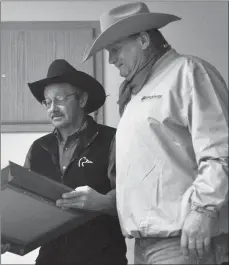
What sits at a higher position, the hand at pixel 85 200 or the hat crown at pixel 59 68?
the hat crown at pixel 59 68

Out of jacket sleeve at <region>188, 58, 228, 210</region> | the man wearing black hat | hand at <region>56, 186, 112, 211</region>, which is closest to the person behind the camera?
jacket sleeve at <region>188, 58, 228, 210</region>

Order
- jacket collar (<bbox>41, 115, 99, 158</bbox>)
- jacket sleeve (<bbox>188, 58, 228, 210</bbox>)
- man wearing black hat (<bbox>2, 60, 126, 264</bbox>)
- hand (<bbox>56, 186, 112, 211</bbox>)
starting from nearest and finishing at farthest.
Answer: jacket sleeve (<bbox>188, 58, 228, 210</bbox>) → hand (<bbox>56, 186, 112, 211</bbox>) → man wearing black hat (<bbox>2, 60, 126, 264</bbox>) → jacket collar (<bbox>41, 115, 99, 158</bbox>)

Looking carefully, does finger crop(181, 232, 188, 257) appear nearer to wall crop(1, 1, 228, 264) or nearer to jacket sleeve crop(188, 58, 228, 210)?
jacket sleeve crop(188, 58, 228, 210)

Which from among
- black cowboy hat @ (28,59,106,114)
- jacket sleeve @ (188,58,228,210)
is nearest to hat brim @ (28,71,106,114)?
black cowboy hat @ (28,59,106,114)

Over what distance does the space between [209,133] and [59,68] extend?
656 millimetres

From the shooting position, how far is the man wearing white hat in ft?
3.50

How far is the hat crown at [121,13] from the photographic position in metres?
1.34

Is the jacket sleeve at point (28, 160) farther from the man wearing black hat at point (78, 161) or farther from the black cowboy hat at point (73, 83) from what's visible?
the black cowboy hat at point (73, 83)

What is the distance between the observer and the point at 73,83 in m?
1.57

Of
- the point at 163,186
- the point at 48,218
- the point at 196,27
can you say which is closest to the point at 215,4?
the point at 196,27

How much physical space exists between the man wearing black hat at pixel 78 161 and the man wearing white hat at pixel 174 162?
0.17 metres

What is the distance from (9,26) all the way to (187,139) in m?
0.80

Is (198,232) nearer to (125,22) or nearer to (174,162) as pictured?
(174,162)

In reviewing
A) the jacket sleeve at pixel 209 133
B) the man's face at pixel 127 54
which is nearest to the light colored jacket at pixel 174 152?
the jacket sleeve at pixel 209 133
